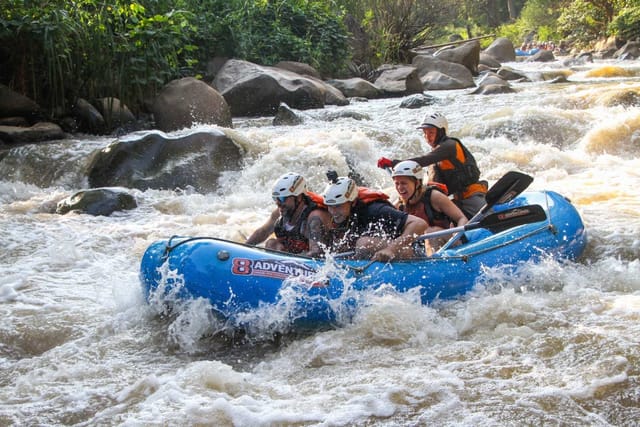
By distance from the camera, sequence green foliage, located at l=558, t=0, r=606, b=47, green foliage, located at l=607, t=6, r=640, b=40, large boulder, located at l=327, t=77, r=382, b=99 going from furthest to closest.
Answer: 1. green foliage, located at l=558, t=0, r=606, b=47
2. green foliage, located at l=607, t=6, r=640, b=40
3. large boulder, located at l=327, t=77, r=382, b=99

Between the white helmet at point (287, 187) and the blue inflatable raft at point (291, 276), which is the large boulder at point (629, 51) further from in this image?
the white helmet at point (287, 187)

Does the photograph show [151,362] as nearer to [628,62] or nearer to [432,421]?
[432,421]

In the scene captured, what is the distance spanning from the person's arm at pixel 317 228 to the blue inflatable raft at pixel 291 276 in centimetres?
28

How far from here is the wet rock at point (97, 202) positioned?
7482 millimetres

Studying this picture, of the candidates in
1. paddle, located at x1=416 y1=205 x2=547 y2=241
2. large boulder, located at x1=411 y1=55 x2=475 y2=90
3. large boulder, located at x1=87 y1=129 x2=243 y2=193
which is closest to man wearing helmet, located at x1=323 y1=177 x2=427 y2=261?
paddle, located at x1=416 y1=205 x2=547 y2=241

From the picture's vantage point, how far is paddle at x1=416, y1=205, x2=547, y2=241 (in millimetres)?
4676

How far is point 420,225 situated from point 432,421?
1.79 metres

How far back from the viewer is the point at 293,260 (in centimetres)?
434

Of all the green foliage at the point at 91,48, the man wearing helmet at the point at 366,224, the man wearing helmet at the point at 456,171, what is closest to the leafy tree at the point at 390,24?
the green foliage at the point at 91,48

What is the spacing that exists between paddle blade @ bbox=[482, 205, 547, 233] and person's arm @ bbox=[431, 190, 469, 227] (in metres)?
0.44

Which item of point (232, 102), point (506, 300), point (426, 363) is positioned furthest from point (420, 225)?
point (232, 102)

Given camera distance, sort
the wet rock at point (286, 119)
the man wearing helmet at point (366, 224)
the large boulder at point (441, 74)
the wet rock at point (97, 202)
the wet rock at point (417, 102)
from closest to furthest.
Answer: the man wearing helmet at point (366, 224) < the wet rock at point (97, 202) < the wet rock at point (286, 119) < the wet rock at point (417, 102) < the large boulder at point (441, 74)

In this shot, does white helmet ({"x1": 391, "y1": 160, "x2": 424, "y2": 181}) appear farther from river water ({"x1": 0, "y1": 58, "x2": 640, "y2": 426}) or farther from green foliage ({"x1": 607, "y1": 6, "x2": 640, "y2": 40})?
green foliage ({"x1": 607, "y1": 6, "x2": 640, "y2": 40})

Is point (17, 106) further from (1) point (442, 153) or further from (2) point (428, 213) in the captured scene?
(2) point (428, 213)
